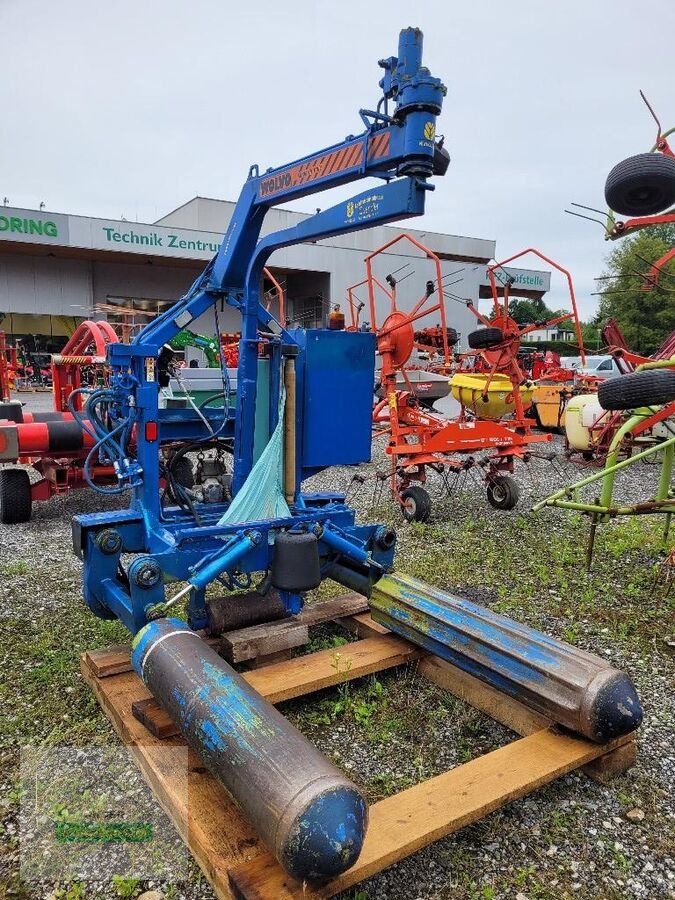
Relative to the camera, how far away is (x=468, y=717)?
326cm

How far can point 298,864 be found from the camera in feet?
6.26

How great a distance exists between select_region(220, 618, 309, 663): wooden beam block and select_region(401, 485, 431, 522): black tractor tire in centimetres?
321

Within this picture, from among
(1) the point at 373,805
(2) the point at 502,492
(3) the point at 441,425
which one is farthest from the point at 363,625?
(2) the point at 502,492

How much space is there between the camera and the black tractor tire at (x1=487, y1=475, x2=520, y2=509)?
7289mm

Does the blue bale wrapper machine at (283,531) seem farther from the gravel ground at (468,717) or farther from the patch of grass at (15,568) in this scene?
the patch of grass at (15,568)

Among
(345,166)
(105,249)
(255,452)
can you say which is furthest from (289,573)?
(105,249)

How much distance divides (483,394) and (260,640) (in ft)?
18.4

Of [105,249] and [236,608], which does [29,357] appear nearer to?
[105,249]

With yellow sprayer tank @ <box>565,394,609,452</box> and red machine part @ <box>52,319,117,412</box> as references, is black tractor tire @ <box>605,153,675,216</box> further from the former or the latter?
yellow sprayer tank @ <box>565,394,609,452</box>

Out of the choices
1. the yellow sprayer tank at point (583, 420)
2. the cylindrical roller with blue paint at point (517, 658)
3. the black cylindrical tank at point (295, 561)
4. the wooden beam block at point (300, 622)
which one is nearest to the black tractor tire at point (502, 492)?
the yellow sprayer tank at point (583, 420)

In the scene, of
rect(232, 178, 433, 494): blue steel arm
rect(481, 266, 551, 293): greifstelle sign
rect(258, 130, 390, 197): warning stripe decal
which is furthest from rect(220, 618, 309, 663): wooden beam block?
rect(481, 266, 551, 293): greifstelle sign

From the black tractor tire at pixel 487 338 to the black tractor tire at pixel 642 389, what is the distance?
147 inches

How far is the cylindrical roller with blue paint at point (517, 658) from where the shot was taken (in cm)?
266

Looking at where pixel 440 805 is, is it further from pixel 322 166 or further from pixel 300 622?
pixel 322 166
